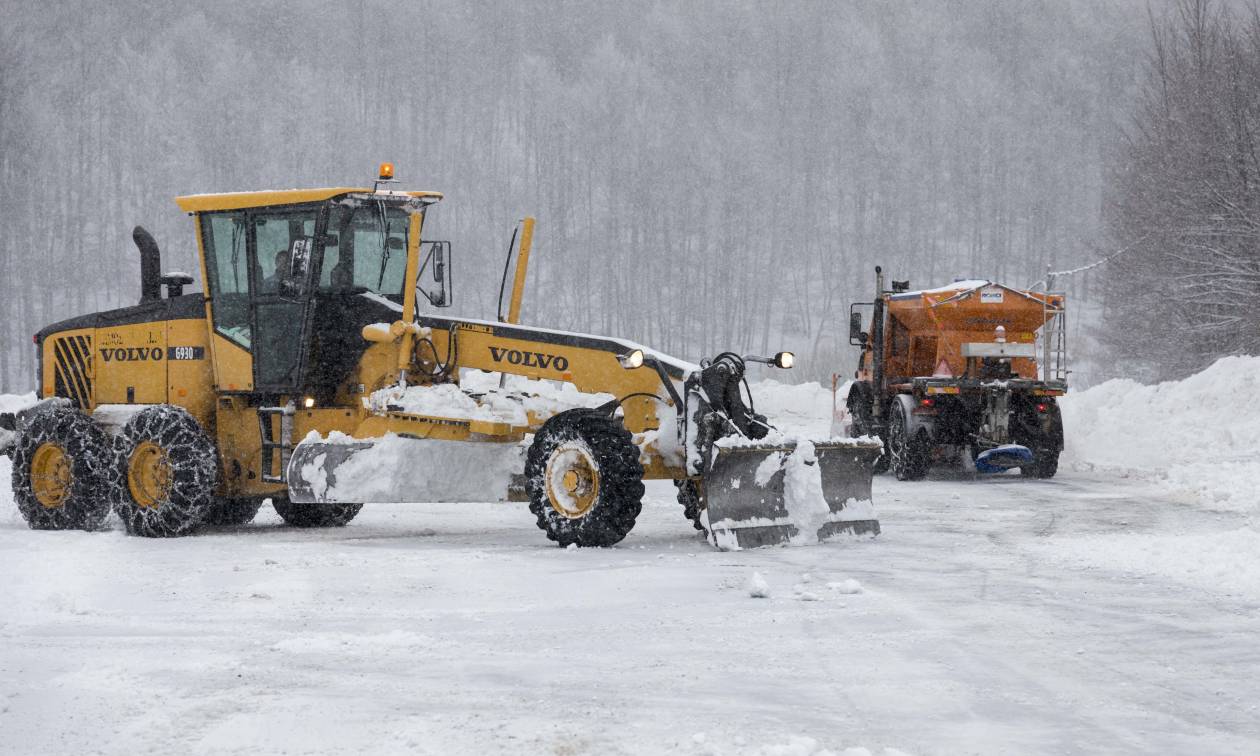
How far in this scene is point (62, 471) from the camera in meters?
12.5

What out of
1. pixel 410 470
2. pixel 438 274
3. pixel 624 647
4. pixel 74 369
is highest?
pixel 438 274

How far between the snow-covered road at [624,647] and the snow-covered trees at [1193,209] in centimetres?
2410

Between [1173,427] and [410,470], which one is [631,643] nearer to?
[410,470]

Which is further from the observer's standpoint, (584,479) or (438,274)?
(438,274)

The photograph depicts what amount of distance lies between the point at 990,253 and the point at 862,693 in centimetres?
7582

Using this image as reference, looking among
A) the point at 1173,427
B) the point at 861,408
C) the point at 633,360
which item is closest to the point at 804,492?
the point at 633,360

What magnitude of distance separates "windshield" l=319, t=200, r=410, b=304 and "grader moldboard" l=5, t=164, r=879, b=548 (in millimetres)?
15

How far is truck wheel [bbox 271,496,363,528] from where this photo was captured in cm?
1295

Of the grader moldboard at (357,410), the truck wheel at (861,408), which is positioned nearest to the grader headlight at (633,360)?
the grader moldboard at (357,410)

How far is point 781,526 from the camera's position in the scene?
10406 mm

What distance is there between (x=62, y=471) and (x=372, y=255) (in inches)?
138

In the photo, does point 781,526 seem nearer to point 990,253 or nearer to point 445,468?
point 445,468

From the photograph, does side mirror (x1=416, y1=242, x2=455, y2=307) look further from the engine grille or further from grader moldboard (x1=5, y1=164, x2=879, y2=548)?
the engine grille

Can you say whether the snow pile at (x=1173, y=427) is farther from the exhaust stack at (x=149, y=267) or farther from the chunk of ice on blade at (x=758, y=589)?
the exhaust stack at (x=149, y=267)
